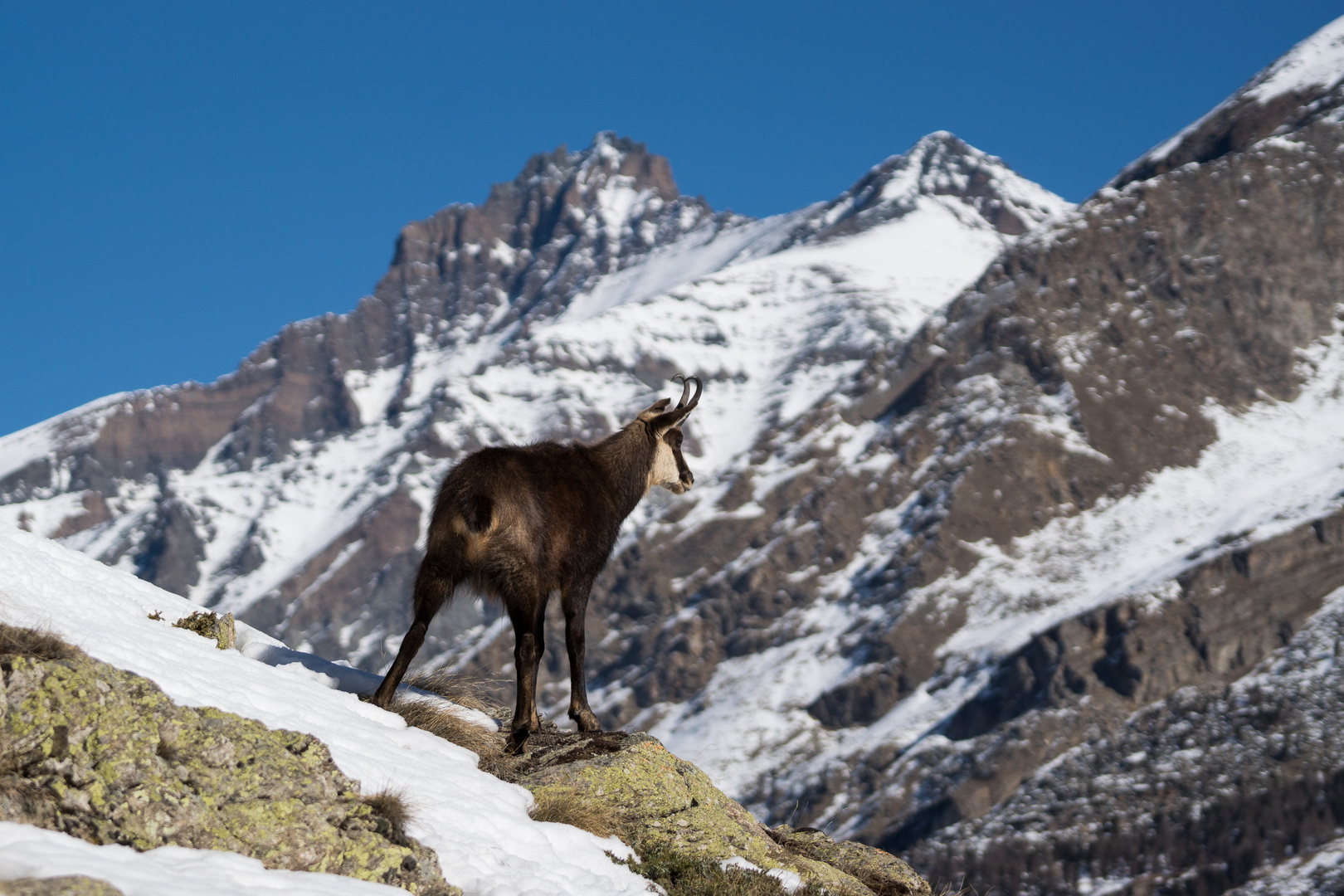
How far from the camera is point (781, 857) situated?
13703 mm

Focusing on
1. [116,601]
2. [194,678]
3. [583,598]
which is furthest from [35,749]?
[583,598]

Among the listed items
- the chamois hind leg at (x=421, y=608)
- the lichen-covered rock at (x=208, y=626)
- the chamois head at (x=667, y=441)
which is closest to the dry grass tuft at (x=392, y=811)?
the chamois hind leg at (x=421, y=608)

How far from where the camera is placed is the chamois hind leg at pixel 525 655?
1369 centimetres

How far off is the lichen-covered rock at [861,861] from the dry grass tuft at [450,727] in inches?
135

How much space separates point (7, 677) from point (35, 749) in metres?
0.52

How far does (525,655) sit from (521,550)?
1.04 meters

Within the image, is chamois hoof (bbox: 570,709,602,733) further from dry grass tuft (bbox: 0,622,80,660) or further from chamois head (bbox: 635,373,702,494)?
dry grass tuft (bbox: 0,622,80,660)

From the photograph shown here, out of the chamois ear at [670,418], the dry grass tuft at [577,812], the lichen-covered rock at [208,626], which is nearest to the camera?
the dry grass tuft at [577,812]

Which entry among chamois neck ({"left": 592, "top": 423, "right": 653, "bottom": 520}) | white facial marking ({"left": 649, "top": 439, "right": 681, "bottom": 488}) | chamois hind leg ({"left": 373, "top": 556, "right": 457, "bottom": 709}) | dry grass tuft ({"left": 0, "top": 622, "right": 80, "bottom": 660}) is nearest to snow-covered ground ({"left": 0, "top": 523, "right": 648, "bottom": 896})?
dry grass tuft ({"left": 0, "top": 622, "right": 80, "bottom": 660})

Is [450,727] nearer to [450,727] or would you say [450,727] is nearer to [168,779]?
[450,727]

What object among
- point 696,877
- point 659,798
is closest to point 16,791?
point 696,877

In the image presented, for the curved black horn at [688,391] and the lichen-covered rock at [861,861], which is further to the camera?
the curved black horn at [688,391]

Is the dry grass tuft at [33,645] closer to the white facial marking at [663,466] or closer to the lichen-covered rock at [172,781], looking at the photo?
the lichen-covered rock at [172,781]

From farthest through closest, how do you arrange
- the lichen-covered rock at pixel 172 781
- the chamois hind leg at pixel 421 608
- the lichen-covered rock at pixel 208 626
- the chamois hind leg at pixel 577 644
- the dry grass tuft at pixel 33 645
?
the chamois hind leg at pixel 577 644 < the chamois hind leg at pixel 421 608 < the lichen-covered rock at pixel 208 626 < the dry grass tuft at pixel 33 645 < the lichen-covered rock at pixel 172 781
